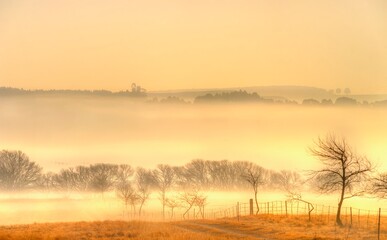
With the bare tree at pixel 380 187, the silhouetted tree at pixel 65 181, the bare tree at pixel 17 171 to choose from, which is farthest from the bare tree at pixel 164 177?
the bare tree at pixel 380 187

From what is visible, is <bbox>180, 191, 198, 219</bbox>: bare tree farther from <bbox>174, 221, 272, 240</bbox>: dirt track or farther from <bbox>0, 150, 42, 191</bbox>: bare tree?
<bbox>174, 221, 272, 240</bbox>: dirt track

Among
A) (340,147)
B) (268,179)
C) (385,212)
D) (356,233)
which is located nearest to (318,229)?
(356,233)

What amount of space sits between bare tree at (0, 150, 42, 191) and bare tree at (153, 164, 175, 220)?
97.4 ft

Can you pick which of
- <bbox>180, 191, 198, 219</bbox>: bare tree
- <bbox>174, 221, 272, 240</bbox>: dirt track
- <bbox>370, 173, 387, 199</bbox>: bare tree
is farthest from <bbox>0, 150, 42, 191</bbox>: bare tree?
<bbox>370, 173, 387, 199</bbox>: bare tree

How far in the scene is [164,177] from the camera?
153625 millimetres

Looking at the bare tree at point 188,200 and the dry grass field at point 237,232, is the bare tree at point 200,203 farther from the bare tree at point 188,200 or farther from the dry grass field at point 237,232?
the dry grass field at point 237,232

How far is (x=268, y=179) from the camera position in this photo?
159 meters

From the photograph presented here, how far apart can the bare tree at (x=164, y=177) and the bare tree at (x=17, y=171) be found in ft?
97.4

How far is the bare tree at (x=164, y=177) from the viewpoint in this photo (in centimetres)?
14688

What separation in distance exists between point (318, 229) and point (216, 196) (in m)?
87.7

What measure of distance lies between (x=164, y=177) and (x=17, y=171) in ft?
118

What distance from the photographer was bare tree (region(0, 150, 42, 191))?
138 metres

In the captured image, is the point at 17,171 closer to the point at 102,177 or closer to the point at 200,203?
the point at 102,177

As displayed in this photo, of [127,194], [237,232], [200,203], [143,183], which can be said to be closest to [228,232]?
[237,232]
